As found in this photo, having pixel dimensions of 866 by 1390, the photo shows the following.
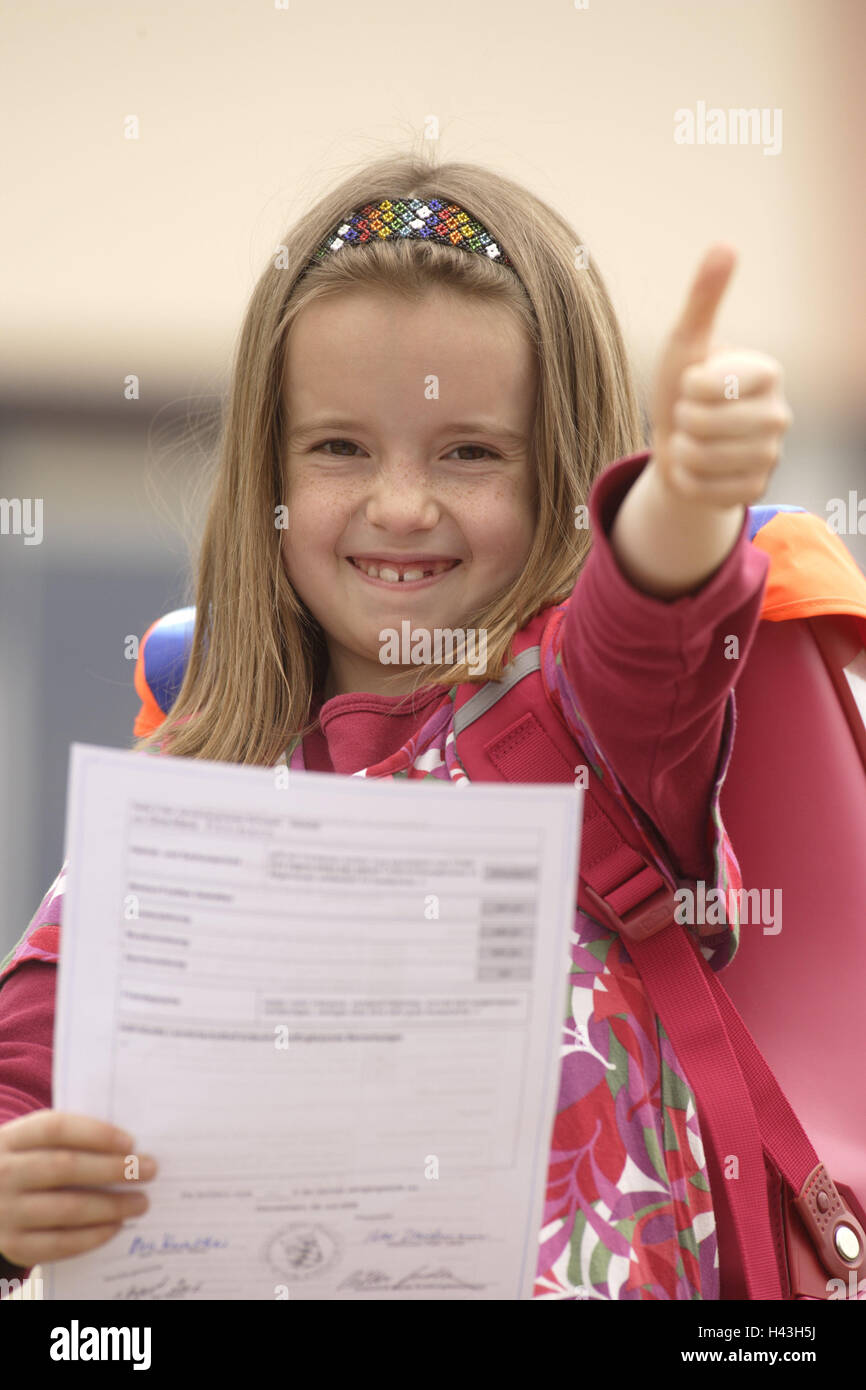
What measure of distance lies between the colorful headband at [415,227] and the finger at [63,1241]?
69 centimetres

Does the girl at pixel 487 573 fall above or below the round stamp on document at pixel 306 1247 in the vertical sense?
above

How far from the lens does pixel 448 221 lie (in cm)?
109

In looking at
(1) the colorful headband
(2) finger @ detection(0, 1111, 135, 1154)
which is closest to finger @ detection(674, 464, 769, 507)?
(2) finger @ detection(0, 1111, 135, 1154)

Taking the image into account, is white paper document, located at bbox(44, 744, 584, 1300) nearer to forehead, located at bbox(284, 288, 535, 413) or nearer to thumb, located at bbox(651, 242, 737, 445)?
thumb, located at bbox(651, 242, 737, 445)

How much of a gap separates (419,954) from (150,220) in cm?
262

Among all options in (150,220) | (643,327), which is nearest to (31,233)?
(150,220)

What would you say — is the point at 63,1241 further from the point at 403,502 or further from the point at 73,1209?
the point at 403,502

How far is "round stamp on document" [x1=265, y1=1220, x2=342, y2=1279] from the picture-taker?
66 centimetres

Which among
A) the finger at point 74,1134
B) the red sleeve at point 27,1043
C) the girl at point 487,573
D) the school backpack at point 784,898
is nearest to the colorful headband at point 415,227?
the girl at point 487,573

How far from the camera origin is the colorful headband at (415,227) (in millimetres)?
1073

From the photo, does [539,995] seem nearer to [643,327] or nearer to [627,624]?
[627,624]

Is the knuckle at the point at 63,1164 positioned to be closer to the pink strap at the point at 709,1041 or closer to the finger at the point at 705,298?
the pink strap at the point at 709,1041

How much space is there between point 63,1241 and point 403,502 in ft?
1.68

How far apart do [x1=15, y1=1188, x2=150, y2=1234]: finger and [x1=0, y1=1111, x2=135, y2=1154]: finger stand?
0.02 metres
